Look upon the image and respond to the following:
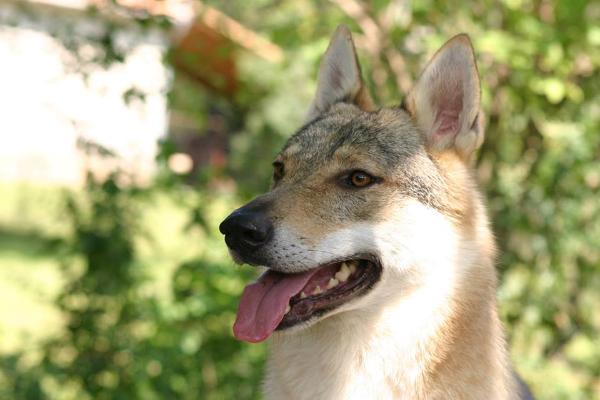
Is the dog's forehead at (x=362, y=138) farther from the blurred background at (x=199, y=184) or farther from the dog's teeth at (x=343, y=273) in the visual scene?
the blurred background at (x=199, y=184)

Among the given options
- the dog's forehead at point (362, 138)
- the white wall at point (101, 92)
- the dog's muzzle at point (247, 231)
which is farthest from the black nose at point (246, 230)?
the white wall at point (101, 92)

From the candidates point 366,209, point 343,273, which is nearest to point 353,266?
point 343,273

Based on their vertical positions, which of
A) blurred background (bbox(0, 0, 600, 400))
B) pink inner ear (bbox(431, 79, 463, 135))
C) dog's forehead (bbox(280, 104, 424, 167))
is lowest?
blurred background (bbox(0, 0, 600, 400))

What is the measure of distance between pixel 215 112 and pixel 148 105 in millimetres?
1898

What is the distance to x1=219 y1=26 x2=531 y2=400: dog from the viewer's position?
9.70 feet

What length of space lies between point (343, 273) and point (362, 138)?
0.62 metres

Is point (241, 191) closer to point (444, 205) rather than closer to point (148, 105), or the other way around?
point (148, 105)

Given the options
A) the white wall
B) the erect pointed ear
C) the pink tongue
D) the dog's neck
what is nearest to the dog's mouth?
the pink tongue

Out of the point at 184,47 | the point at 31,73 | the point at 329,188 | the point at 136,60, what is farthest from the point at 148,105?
the point at 329,188

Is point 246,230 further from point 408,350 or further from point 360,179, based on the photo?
point 408,350

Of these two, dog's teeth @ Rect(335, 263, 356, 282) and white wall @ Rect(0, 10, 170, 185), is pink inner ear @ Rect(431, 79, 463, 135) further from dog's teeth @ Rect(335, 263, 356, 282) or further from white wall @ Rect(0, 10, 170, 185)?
white wall @ Rect(0, 10, 170, 185)

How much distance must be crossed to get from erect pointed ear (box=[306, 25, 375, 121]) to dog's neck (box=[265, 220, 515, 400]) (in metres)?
1.14

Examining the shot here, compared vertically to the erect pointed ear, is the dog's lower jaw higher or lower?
lower

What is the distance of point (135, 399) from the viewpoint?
498cm
